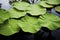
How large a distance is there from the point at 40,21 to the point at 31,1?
64cm

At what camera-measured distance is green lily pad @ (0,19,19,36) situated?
1221 mm

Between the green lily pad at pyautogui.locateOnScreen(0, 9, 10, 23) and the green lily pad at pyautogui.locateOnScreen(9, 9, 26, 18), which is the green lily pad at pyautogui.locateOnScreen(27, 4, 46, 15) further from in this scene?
the green lily pad at pyautogui.locateOnScreen(0, 9, 10, 23)

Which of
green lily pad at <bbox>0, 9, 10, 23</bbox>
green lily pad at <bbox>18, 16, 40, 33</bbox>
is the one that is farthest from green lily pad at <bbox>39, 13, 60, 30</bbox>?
green lily pad at <bbox>0, 9, 10, 23</bbox>

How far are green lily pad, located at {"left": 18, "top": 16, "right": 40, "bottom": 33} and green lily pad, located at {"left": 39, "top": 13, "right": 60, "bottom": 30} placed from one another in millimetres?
64

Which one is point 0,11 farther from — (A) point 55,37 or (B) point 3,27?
(A) point 55,37

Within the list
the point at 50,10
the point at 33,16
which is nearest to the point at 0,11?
the point at 33,16

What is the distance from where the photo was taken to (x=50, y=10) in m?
1.70

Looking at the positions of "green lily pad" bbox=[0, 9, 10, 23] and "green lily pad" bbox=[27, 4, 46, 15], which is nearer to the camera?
"green lily pad" bbox=[0, 9, 10, 23]

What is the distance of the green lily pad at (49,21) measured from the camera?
4.24 ft

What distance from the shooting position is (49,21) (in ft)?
4.46

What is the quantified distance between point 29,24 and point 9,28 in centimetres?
21

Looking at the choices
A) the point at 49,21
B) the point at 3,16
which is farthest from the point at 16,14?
the point at 49,21

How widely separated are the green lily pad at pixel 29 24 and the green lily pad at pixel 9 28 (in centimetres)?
6

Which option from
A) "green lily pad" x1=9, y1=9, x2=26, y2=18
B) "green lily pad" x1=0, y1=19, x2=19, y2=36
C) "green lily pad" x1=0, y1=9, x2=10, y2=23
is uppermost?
"green lily pad" x1=0, y1=9, x2=10, y2=23
